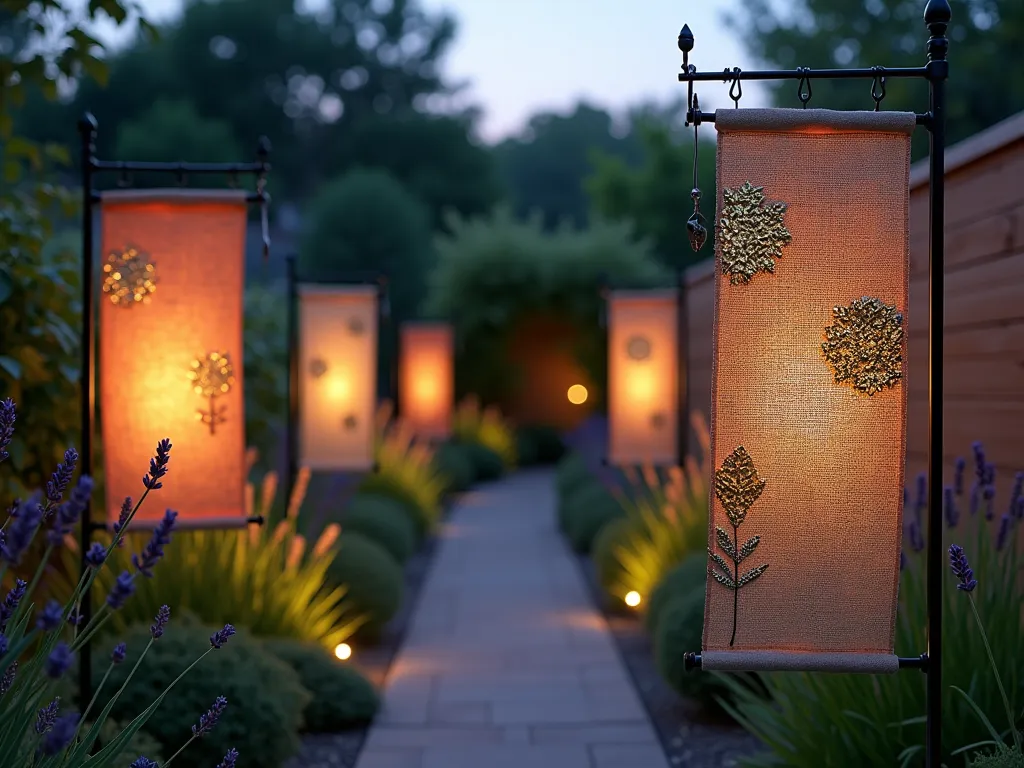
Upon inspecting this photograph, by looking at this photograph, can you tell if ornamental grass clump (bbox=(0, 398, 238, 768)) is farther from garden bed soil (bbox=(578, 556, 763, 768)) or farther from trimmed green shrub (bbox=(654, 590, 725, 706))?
trimmed green shrub (bbox=(654, 590, 725, 706))

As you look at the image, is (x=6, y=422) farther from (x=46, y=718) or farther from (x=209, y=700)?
(x=209, y=700)

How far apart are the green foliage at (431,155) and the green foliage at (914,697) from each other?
25886 millimetres

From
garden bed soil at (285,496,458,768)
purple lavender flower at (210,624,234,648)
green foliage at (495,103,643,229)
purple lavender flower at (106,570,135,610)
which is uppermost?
green foliage at (495,103,643,229)

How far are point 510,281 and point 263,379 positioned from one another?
36.5 ft

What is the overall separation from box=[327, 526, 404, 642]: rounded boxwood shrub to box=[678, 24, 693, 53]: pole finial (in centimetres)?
389

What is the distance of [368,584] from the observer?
5.59 meters

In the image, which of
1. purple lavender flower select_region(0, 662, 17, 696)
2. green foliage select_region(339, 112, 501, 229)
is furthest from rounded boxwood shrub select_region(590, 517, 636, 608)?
green foliage select_region(339, 112, 501, 229)

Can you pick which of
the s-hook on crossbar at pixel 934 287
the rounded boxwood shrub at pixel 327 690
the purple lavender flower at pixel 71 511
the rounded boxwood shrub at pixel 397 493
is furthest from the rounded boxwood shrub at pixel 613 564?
the purple lavender flower at pixel 71 511

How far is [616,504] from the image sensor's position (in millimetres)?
8227

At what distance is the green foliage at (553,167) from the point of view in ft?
129

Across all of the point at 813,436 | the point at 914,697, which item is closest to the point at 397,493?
the point at 914,697

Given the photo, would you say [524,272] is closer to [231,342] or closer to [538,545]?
[538,545]

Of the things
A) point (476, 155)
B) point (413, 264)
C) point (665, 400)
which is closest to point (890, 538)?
point (665, 400)

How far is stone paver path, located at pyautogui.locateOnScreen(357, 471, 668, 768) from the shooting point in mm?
3861
